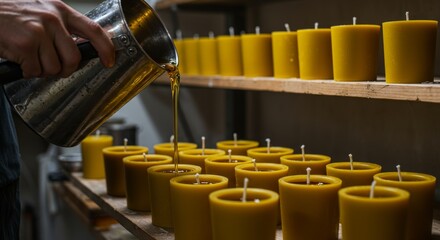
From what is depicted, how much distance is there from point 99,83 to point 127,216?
0.35 m

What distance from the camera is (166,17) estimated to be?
8.54 ft

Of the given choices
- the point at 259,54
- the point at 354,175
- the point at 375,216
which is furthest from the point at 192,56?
the point at 375,216

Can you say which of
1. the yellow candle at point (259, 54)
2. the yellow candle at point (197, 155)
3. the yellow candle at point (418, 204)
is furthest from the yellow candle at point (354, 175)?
the yellow candle at point (259, 54)

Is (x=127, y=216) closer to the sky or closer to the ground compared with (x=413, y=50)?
closer to the ground

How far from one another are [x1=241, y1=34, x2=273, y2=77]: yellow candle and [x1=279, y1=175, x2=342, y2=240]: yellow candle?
21.9 inches

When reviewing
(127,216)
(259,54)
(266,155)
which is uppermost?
(259,54)

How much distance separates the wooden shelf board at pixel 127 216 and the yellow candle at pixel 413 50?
11.4 inches

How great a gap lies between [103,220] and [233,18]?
0.86 metres

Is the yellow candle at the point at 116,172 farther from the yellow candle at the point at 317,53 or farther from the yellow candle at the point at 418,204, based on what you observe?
the yellow candle at the point at 418,204

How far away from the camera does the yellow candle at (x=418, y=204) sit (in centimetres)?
102

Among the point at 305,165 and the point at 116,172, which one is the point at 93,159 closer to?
the point at 116,172

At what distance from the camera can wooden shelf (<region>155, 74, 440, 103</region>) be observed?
39.8 inches

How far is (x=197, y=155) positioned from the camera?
1.39m

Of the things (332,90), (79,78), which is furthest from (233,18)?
(79,78)
